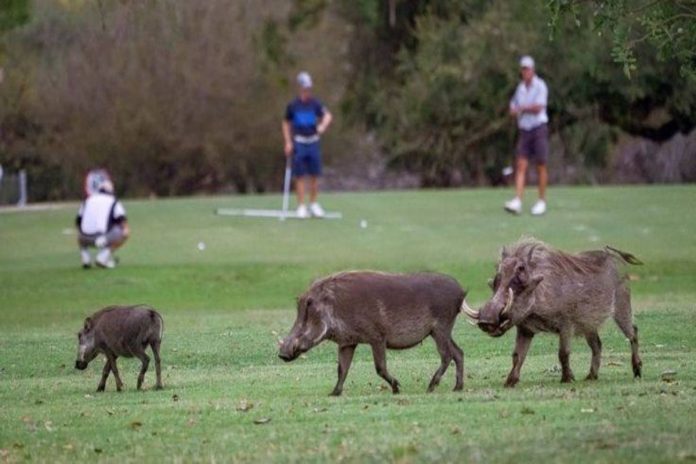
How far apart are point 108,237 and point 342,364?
13776 mm

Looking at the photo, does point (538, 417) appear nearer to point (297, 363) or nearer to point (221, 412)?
point (221, 412)

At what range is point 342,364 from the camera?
1386 cm

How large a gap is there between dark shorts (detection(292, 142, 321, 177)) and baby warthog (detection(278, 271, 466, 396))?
17.7 m

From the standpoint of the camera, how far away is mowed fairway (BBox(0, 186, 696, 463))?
11273 millimetres

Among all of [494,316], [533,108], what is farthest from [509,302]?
[533,108]

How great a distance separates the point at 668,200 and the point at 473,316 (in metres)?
22.5

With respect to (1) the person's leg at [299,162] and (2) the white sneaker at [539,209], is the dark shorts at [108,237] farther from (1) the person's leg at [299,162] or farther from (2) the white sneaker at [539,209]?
(2) the white sneaker at [539,209]

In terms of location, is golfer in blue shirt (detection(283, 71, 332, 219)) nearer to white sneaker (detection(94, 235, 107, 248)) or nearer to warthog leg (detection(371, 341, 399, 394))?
white sneaker (detection(94, 235, 107, 248))

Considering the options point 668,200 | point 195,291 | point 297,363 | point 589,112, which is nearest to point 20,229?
point 195,291

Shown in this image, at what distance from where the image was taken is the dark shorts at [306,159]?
3180 cm

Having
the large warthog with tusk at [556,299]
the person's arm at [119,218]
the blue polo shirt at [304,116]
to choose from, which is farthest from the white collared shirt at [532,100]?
the large warthog with tusk at [556,299]

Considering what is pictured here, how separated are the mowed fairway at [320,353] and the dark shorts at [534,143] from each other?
131 centimetres

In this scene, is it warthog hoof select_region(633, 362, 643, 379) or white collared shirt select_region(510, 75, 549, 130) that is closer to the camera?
warthog hoof select_region(633, 362, 643, 379)

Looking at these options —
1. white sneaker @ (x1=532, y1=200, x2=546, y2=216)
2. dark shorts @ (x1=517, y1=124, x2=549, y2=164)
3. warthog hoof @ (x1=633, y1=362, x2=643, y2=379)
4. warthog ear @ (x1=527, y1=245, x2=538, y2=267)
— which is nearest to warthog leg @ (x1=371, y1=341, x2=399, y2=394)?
warthog ear @ (x1=527, y1=245, x2=538, y2=267)
